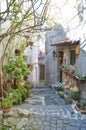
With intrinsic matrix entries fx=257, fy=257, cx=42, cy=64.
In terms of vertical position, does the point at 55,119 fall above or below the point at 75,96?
below

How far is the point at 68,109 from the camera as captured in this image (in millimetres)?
9500

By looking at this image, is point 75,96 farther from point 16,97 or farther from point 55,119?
point 55,119

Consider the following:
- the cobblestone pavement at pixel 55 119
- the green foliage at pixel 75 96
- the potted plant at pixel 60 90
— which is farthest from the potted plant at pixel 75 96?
the potted plant at pixel 60 90

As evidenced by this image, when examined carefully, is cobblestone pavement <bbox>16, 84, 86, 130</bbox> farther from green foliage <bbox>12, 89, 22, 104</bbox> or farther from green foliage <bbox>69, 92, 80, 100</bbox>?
green foliage <bbox>69, 92, 80, 100</bbox>

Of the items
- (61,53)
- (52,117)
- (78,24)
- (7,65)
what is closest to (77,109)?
(52,117)

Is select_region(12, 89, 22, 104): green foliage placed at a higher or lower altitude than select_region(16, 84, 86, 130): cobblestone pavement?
higher

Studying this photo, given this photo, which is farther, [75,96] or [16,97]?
[75,96]

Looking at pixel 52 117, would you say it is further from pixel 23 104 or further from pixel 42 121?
pixel 23 104

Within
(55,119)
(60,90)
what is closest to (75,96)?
(55,119)

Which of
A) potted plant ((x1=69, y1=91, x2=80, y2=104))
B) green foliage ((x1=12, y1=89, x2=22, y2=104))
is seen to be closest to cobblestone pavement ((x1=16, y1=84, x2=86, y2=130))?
green foliage ((x1=12, y1=89, x2=22, y2=104))

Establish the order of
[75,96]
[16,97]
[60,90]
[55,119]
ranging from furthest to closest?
[60,90]
[75,96]
[16,97]
[55,119]

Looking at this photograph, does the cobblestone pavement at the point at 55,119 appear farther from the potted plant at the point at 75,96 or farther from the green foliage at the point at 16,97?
the potted plant at the point at 75,96

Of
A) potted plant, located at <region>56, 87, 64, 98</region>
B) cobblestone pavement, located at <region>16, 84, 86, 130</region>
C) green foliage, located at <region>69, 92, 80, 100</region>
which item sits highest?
green foliage, located at <region>69, 92, 80, 100</region>

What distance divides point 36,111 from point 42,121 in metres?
1.24
